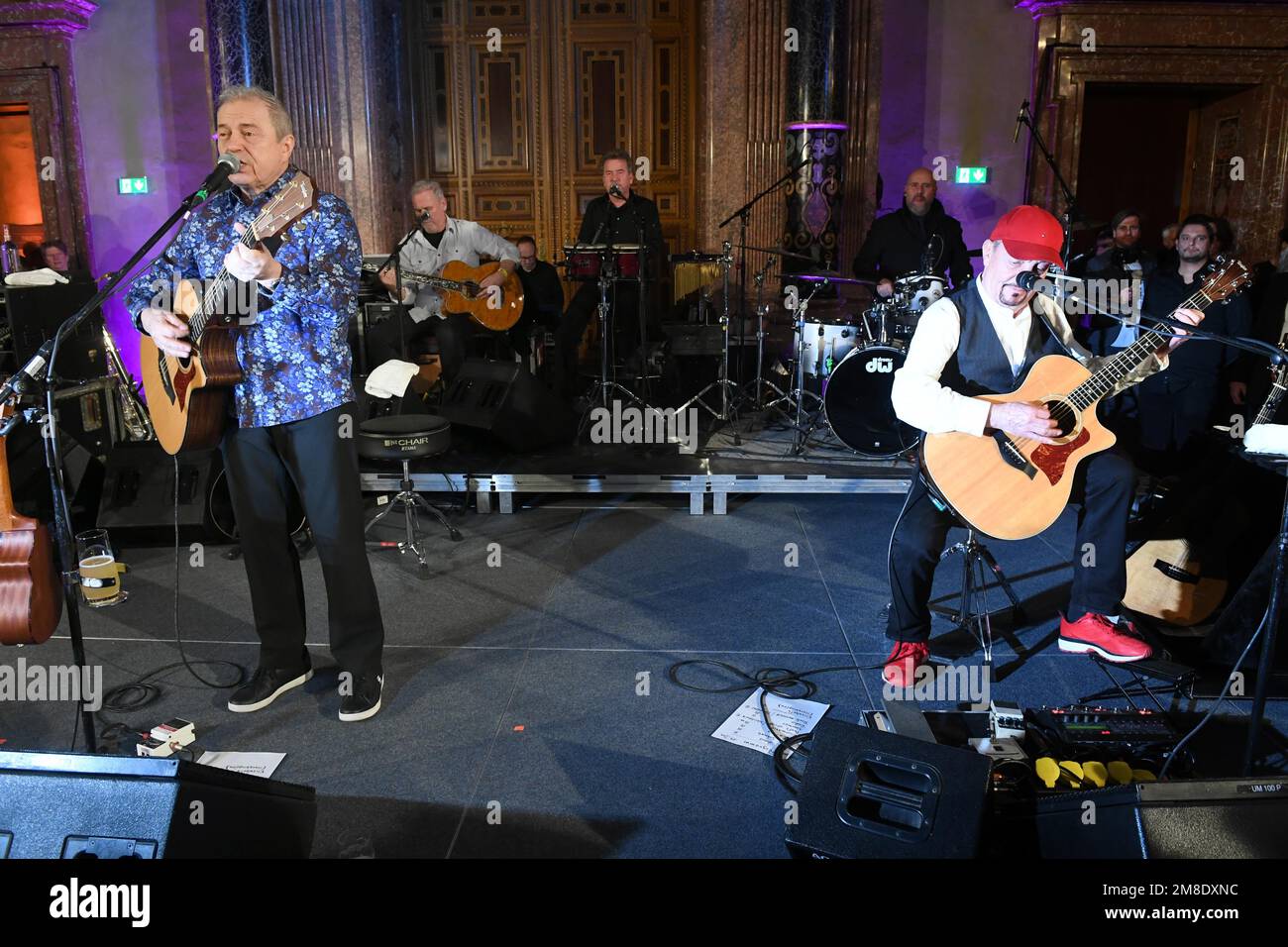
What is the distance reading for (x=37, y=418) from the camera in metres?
2.79

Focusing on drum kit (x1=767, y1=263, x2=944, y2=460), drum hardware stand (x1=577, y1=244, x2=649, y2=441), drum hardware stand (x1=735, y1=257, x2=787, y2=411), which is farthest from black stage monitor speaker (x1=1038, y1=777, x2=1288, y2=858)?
drum hardware stand (x1=735, y1=257, x2=787, y2=411)

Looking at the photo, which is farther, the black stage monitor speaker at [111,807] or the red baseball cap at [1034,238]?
the red baseball cap at [1034,238]

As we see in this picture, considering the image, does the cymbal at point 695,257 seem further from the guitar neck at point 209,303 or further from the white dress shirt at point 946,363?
the guitar neck at point 209,303

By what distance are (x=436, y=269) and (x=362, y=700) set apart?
4.33 m

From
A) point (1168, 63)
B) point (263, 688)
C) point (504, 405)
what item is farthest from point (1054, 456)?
point (1168, 63)

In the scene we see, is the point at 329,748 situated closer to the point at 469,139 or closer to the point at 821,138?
the point at 821,138

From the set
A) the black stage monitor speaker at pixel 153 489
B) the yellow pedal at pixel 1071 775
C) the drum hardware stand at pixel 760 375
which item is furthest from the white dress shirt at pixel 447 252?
the yellow pedal at pixel 1071 775

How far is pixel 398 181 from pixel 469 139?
92cm

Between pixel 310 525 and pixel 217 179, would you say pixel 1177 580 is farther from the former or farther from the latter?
pixel 217 179

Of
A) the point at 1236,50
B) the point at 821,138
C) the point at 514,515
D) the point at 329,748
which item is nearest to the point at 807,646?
the point at 329,748

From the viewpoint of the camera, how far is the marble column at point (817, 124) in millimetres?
7926

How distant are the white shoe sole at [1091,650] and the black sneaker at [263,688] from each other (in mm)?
2990

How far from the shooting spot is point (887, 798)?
7.34 ft

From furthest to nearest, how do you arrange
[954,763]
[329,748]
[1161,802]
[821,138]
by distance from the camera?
[821,138]
[329,748]
[954,763]
[1161,802]
